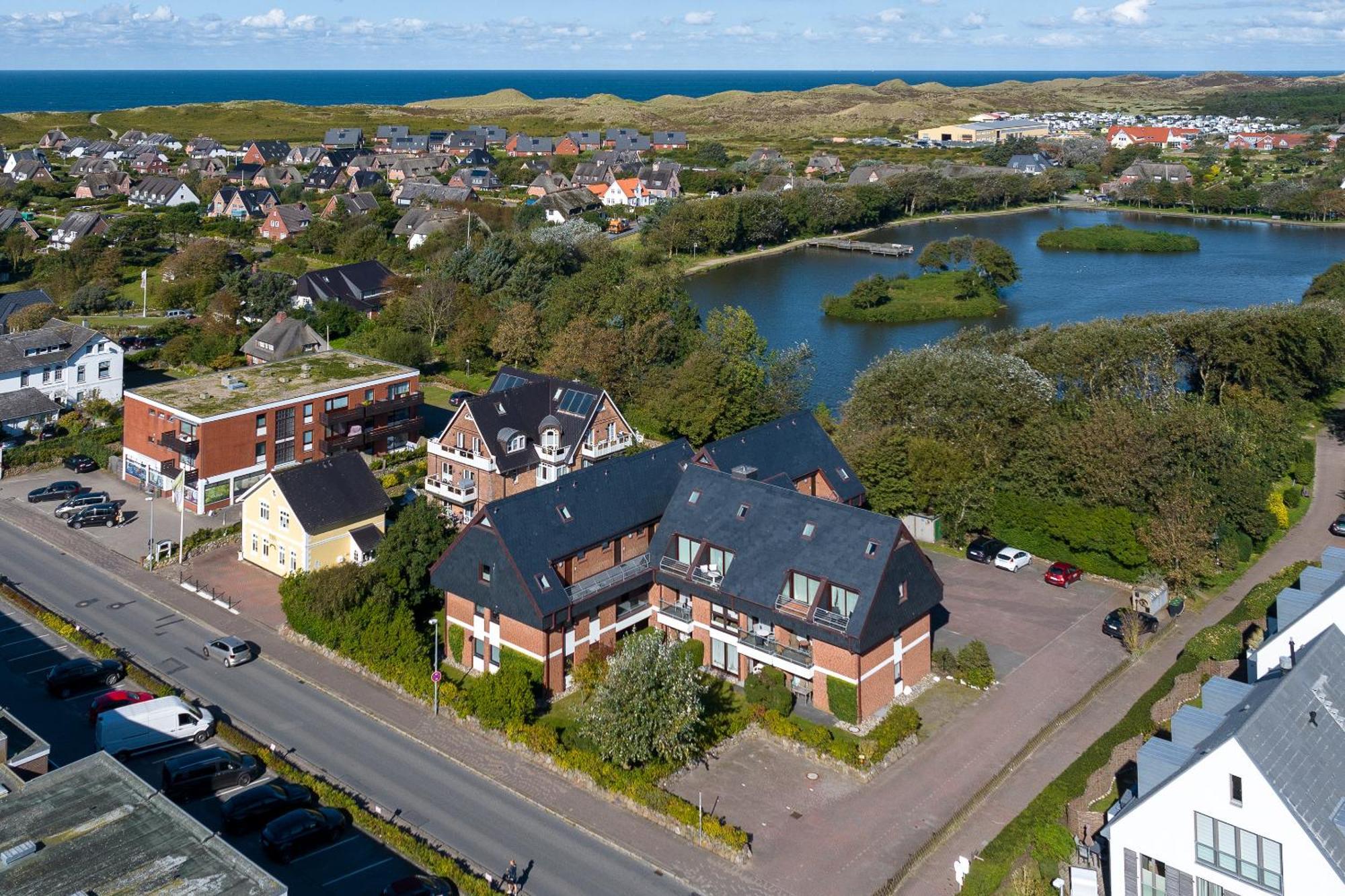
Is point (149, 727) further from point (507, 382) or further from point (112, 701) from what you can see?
point (507, 382)

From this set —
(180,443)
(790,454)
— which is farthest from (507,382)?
(790,454)

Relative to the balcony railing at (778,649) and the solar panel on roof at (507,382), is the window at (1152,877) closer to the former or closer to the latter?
the balcony railing at (778,649)

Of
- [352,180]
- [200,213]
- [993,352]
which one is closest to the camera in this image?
[993,352]

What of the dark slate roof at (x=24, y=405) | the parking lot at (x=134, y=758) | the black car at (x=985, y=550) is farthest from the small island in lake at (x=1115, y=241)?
the parking lot at (x=134, y=758)

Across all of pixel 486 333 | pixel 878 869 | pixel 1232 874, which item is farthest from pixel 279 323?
pixel 1232 874

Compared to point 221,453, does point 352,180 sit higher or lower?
higher

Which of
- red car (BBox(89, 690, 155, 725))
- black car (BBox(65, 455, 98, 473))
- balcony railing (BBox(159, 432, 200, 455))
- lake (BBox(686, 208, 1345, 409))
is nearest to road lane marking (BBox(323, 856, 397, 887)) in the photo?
red car (BBox(89, 690, 155, 725))

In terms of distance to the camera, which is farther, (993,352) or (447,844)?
(993,352)

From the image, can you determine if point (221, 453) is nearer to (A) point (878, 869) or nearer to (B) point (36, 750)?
(B) point (36, 750)
